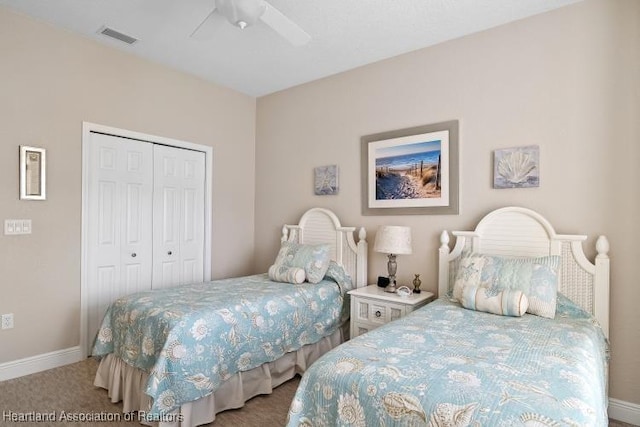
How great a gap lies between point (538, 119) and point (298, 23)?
189 cm

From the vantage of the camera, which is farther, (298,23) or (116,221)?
(116,221)

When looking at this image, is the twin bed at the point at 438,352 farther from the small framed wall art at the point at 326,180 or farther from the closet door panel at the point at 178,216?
the closet door panel at the point at 178,216

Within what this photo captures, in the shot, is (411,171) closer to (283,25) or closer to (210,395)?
(283,25)

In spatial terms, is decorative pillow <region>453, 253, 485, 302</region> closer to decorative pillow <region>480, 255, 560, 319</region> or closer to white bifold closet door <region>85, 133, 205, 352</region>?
decorative pillow <region>480, 255, 560, 319</region>

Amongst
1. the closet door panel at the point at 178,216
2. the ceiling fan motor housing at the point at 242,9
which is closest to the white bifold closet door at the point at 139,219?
the closet door panel at the point at 178,216

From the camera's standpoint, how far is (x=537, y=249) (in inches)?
98.2

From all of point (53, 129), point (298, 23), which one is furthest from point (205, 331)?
point (298, 23)

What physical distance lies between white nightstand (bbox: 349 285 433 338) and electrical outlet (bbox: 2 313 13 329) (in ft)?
8.53

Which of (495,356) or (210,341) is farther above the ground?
(495,356)

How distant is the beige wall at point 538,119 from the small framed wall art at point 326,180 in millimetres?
67

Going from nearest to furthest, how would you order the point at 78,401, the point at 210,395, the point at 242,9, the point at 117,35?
1. the point at 242,9
2. the point at 210,395
3. the point at 78,401
4. the point at 117,35

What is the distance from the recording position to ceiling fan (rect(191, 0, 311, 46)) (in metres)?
2.04

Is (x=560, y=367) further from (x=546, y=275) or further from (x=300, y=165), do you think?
(x=300, y=165)

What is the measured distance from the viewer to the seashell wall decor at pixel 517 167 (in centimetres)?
256
